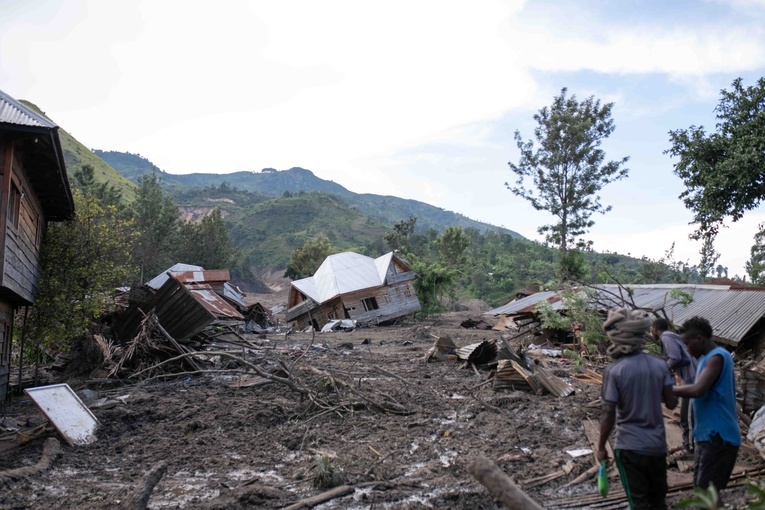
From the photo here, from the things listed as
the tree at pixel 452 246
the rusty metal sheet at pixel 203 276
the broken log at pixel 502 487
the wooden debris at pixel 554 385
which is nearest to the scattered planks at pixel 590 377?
the wooden debris at pixel 554 385

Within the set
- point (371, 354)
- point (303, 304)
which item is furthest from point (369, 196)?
point (371, 354)

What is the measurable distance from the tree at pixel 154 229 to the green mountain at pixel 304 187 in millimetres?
108750

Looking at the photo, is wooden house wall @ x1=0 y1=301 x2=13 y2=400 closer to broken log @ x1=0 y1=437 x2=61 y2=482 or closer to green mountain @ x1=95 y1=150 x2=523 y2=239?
broken log @ x1=0 y1=437 x2=61 y2=482

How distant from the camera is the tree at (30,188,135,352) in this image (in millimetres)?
11586

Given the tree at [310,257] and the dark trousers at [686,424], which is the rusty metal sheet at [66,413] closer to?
the dark trousers at [686,424]

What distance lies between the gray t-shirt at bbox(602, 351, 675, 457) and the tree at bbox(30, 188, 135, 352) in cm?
1167

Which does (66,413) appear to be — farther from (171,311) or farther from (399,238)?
(399,238)

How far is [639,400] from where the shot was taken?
3.52 m

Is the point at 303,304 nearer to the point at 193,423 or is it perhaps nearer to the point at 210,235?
the point at 210,235

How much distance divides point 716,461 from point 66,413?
8008 millimetres

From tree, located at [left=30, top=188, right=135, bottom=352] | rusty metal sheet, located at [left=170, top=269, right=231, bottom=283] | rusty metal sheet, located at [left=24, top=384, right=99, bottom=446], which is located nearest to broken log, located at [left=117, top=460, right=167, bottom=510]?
rusty metal sheet, located at [left=24, top=384, right=99, bottom=446]

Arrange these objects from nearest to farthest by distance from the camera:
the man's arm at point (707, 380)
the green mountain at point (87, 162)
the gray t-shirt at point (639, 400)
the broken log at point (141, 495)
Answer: the gray t-shirt at point (639, 400)
the man's arm at point (707, 380)
the broken log at point (141, 495)
the green mountain at point (87, 162)

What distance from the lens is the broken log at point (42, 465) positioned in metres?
5.58

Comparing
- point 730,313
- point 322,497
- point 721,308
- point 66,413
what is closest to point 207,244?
point 66,413
